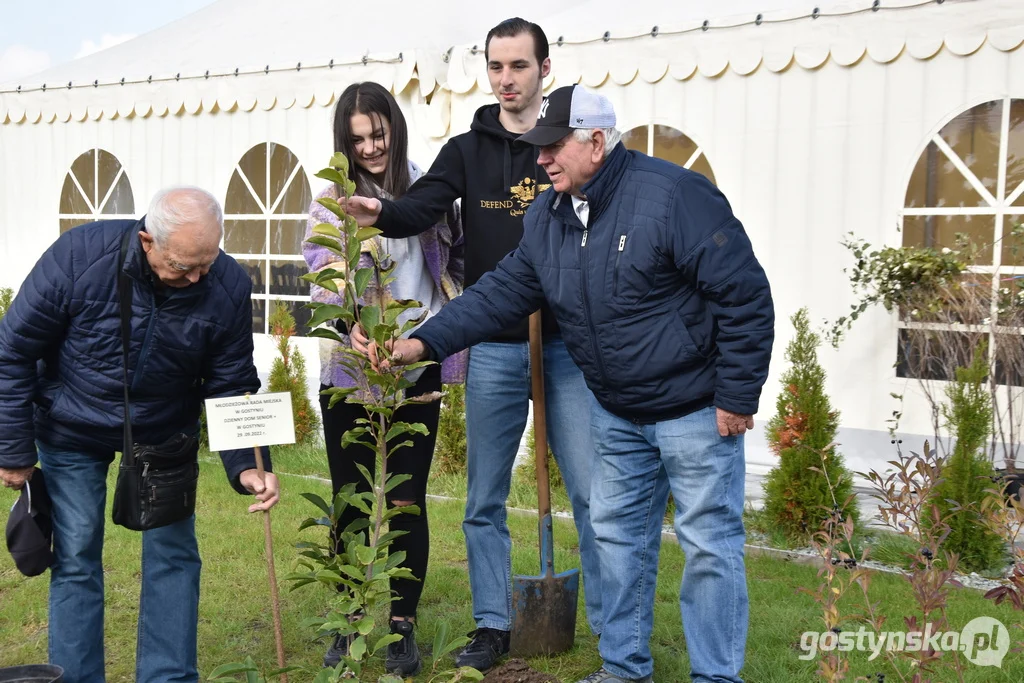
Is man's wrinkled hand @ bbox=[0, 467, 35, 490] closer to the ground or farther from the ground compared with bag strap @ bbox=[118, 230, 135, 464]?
→ closer to the ground

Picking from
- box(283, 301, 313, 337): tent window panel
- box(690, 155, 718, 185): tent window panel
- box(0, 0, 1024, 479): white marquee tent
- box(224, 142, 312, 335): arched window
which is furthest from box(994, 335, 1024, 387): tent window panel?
box(283, 301, 313, 337): tent window panel

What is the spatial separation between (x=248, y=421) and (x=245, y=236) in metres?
6.21

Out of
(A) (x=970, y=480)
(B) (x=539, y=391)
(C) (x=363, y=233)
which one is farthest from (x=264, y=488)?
(A) (x=970, y=480)

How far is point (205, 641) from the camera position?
3.91 m

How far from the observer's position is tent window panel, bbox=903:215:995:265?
558 centimetres

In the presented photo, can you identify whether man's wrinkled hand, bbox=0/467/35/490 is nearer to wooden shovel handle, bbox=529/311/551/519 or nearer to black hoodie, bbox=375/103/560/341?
black hoodie, bbox=375/103/560/341

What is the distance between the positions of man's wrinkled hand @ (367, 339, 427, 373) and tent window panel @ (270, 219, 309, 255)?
555cm

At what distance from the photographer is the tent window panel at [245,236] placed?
8555 mm

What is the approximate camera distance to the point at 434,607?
4.20 meters

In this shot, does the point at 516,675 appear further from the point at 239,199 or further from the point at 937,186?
the point at 239,199

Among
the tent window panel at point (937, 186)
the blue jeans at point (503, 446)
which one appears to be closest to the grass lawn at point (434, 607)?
the blue jeans at point (503, 446)

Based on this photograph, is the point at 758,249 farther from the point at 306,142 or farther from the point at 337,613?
the point at 337,613

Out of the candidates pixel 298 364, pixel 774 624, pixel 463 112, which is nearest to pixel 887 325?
pixel 774 624

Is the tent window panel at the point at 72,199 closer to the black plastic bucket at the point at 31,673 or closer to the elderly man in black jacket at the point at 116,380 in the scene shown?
the elderly man in black jacket at the point at 116,380
